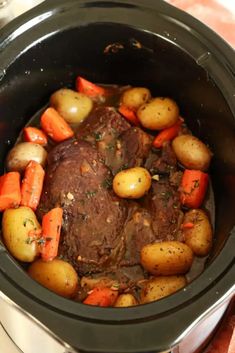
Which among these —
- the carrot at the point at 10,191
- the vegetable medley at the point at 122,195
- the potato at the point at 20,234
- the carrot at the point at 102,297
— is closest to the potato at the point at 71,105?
the vegetable medley at the point at 122,195

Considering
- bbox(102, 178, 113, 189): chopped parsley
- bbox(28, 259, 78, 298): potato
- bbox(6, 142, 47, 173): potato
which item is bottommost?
bbox(28, 259, 78, 298): potato

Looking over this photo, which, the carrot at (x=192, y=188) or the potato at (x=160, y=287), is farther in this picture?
the carrot at (x=192, y=188)

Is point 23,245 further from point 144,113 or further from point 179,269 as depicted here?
point 144,113

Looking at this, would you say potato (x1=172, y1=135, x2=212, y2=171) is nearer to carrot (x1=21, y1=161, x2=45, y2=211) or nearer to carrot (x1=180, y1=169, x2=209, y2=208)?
carrot (x1=180, y1=169, x2=209, y2=208)

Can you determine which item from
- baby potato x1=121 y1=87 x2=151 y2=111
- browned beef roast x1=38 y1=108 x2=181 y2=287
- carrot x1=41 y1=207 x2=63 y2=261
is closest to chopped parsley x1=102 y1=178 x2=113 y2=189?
browned beef roast x1=38 y1=108 x2=181 y2=287

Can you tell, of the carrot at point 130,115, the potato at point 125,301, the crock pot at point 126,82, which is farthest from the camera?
the carrot at point 130,115

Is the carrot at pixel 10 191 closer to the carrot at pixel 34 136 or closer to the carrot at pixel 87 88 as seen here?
the carrot at pixel 34 136
